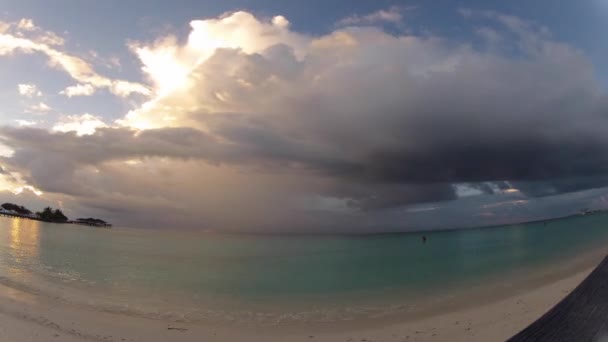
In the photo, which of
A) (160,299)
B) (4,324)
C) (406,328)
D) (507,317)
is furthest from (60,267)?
(507,317)

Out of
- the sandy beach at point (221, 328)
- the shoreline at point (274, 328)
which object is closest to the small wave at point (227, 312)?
the shoreline at point (274, 328)

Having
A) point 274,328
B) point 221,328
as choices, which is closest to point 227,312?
point 221,328

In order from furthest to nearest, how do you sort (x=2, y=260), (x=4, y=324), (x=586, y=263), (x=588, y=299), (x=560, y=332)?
(x=2, y=260) < (x=586, y=263) < (x=4, y=324) < (x=588, y=299) < (x=560, y=332)

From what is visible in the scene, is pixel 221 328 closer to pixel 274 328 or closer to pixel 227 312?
pixel 274 328

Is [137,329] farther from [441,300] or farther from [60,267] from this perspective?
[60,267]

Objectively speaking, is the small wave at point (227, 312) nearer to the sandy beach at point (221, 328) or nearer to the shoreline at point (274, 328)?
the shoreline at point (274, 328)

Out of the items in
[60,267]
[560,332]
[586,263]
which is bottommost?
[60,267]

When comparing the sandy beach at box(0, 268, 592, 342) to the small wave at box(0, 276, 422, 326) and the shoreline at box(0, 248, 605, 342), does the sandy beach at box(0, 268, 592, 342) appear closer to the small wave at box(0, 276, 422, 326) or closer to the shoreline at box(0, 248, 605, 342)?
the shoreline at box(0, 248, 605, 342)

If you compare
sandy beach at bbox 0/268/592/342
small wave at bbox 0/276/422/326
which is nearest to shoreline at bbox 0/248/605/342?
sandy beach at bbox 0/268/592/342
